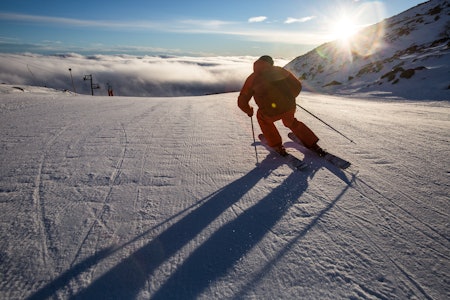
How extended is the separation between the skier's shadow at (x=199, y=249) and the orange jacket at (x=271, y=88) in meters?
1.48

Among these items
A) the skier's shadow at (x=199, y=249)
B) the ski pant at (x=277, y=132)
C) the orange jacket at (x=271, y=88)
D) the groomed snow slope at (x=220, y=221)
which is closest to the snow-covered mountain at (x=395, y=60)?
the ski pant at (x=277, y=132)

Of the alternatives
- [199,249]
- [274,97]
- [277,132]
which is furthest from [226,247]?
[274,97]

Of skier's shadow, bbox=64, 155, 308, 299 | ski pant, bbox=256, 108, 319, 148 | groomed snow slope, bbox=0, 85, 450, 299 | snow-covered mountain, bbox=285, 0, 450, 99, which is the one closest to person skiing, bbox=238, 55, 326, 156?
ski pant, bbox=256, 108, 319, 148

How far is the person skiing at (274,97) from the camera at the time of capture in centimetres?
363

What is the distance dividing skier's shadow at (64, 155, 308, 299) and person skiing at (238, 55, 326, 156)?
4.05ft

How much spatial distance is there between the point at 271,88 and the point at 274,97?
0.15m

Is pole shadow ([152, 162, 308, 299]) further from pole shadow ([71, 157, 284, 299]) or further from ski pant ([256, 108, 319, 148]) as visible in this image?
ski pant ([256, 108, 319, 148])

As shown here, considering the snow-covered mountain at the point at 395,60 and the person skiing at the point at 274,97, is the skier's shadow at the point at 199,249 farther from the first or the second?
the snow-covered mountain at the point at 395,60

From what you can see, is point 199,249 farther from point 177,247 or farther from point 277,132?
point 277,132

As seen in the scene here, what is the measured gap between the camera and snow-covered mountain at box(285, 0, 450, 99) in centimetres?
1338

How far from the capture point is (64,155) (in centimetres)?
358

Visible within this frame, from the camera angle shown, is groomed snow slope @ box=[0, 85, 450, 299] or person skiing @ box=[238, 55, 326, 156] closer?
groomed snow slope @ box=[0, 85, 450, 299]

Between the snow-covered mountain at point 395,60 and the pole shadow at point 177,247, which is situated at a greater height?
the snow-covered mountain at point 395,60

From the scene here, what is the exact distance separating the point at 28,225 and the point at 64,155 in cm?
178
